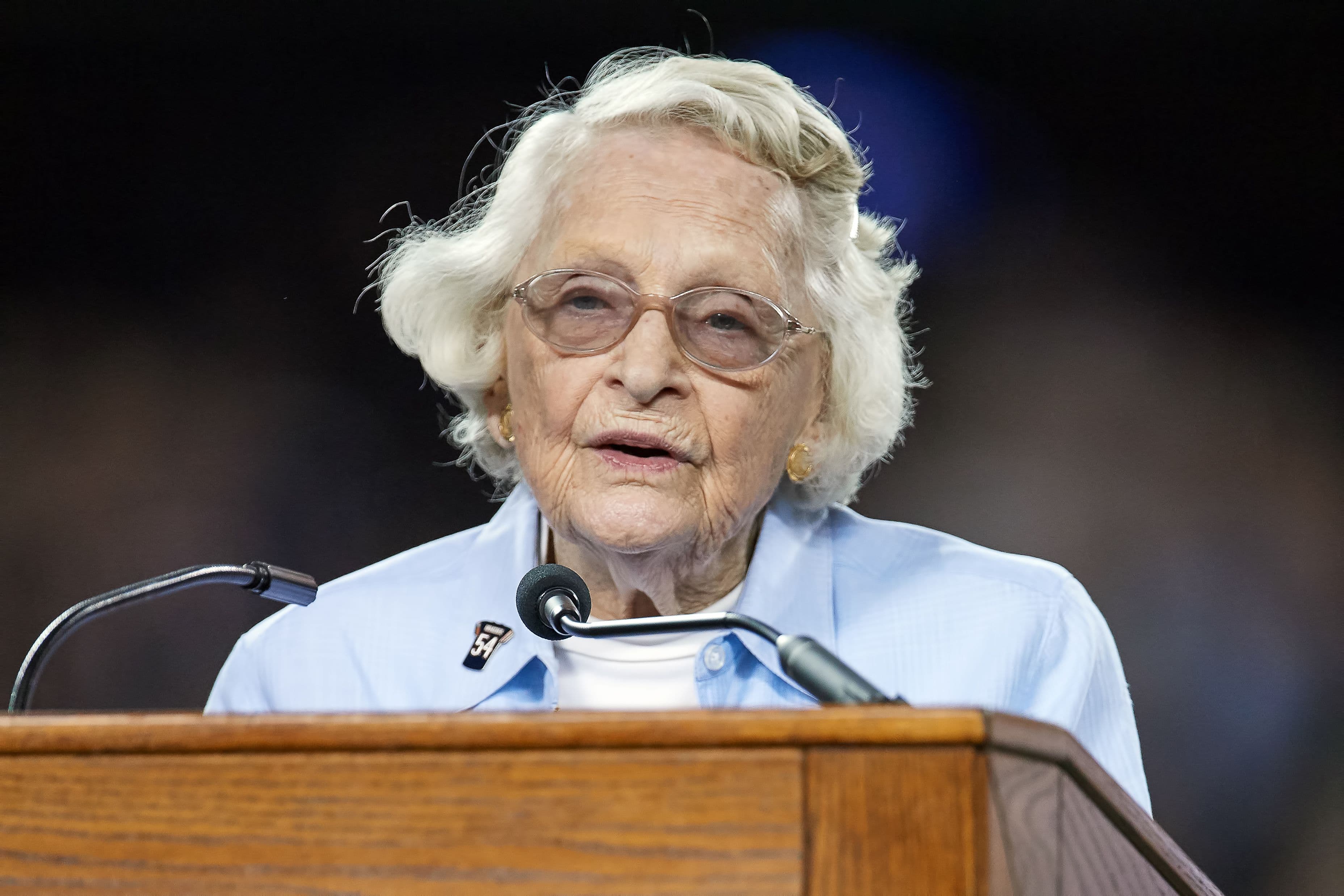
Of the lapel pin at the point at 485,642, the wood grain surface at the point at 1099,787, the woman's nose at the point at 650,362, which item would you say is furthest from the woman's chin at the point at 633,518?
the wood grain surface at the point at 1099,787

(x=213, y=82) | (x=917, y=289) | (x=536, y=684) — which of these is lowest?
(x=536, y=684)

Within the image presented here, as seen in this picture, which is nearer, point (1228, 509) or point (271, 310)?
point (1228, 509)

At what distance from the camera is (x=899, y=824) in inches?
25.1

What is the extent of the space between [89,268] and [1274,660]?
249 centimetres

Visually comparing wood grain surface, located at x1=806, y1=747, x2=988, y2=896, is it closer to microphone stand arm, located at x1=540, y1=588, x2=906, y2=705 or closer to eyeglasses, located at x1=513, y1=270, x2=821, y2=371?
microphone stand arm, located at x1=540, y1=588, x2=906, y2=705

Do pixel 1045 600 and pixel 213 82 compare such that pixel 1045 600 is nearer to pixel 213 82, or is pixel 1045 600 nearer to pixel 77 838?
pixel 77 838

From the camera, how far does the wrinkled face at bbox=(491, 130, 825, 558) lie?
1.62 m

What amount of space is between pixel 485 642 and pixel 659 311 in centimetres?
53

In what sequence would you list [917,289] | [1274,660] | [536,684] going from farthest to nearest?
[917,289] < [1274,660] < [536,684]

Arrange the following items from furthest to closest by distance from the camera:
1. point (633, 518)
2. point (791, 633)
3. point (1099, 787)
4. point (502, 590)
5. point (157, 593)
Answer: point (502, 590) → point (791, 633) → point (633, 518) → point (157, 593) → point (1099, 787)

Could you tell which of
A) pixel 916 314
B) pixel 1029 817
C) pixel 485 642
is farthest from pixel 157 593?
pixel 916 314

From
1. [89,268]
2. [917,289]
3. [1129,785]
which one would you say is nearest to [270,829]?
[1129,785]

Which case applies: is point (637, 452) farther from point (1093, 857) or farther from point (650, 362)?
point (1093, 857)

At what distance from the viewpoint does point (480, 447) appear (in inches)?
80.7
